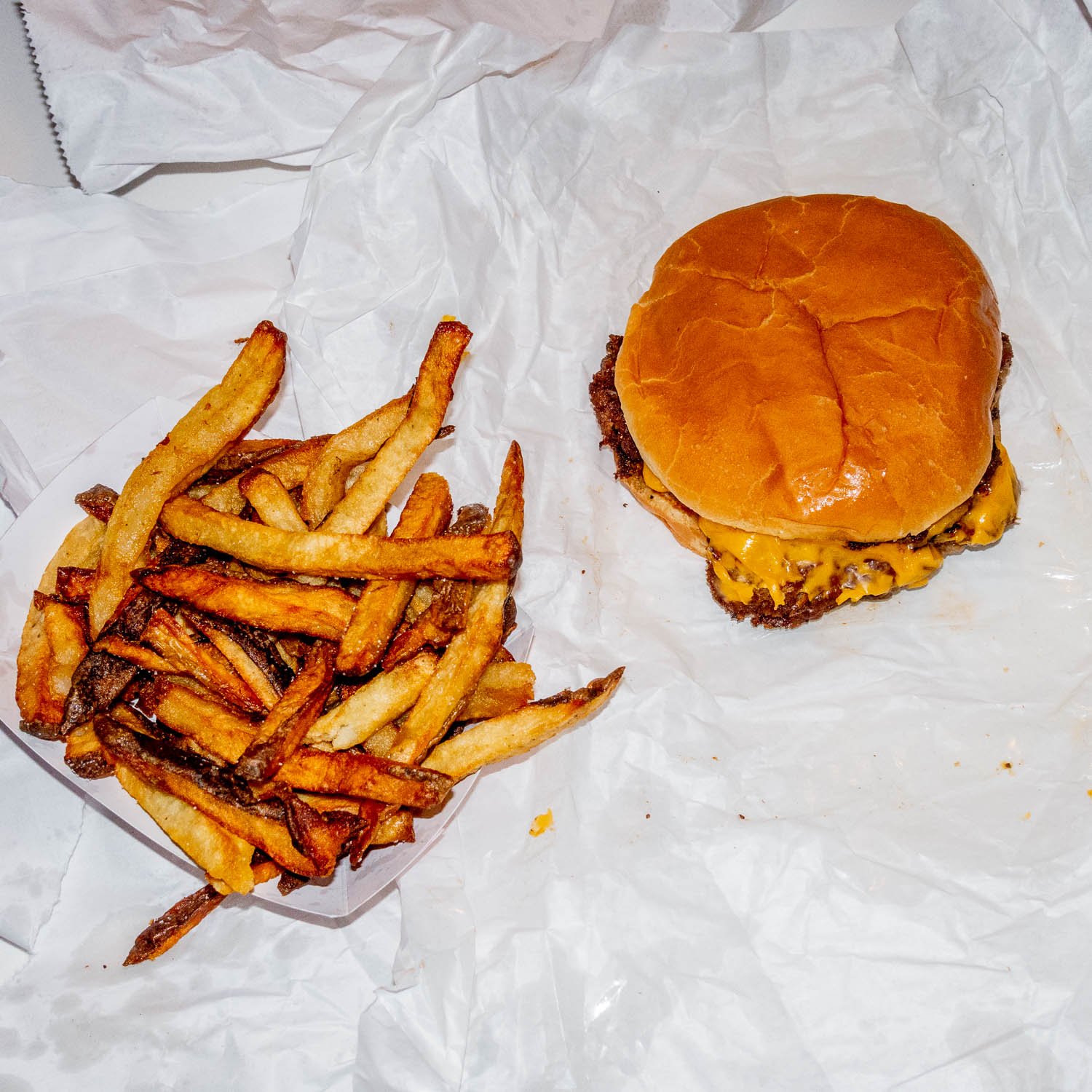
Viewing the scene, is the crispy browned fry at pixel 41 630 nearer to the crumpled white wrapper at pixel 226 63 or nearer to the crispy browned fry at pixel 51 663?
the crispy browned fry at pixel 51 663

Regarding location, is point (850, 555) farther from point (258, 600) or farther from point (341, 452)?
point (258, 600)

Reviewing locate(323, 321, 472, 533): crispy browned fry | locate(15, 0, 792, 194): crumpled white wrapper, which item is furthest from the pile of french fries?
locate(15, 0, 792, 194): crumpled white wrapper

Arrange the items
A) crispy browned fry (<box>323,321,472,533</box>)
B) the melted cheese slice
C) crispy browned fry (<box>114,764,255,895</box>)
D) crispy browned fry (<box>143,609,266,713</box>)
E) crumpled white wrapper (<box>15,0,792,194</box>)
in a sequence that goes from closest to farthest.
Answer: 1. crispy browned fry (<box>114,764,255,895</box>)
2. crispy browned fry (<box>143,609,266,713</box>)
3. crispy browned fry (<box>323,321,472,533</box>)
4. the melted cheese slice
5. crumpled white wrapper (<box>15,0,792,194</box>)

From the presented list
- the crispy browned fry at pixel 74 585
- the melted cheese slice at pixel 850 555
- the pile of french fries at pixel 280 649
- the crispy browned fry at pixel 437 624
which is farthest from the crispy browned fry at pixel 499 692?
the crispy browned fry at pixel 74 585

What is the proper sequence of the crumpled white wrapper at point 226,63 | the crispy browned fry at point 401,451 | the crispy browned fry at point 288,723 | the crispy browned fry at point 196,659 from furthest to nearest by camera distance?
1. the crumpled white wrapper at point 226,63
2. the crispy browned fry at point 401,451
3. the crispy browned fry at point 196,659
4. the crispy browned fry at point 288,723

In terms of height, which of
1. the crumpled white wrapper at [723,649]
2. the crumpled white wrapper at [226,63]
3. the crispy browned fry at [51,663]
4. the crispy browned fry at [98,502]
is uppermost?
the crumpled white wrapper at [226,63]

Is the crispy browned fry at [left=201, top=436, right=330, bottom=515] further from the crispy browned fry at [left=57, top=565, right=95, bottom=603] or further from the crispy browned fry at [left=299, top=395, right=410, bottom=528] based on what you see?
the crispy browned fry at [left=57, top=565, right=95, bottom=603]
